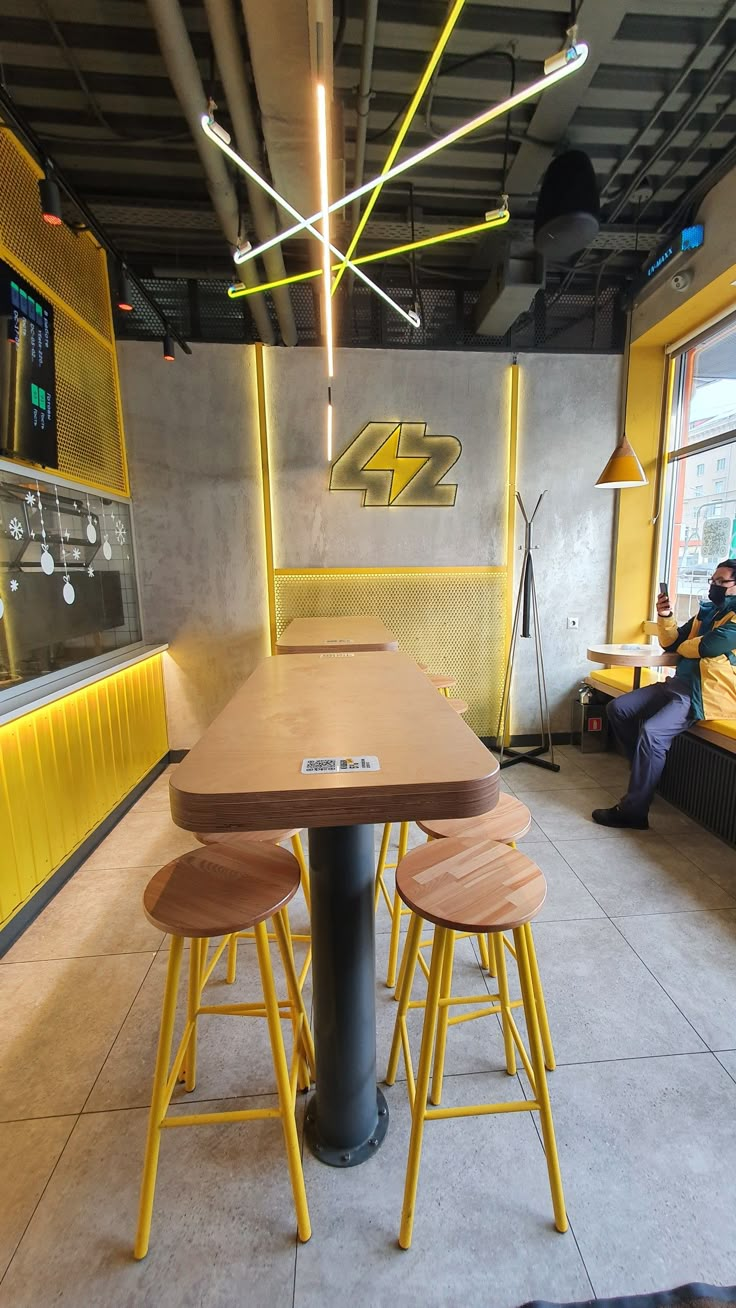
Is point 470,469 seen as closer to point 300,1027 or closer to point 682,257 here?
point 682,257

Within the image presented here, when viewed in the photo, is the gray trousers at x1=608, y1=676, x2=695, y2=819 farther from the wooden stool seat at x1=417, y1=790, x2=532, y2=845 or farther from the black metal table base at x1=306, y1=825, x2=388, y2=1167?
the black metal table base at x1=306, y1=825, x2=388, y2=1167

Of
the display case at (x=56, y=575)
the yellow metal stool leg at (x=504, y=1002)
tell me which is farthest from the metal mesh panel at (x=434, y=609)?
the yellow metal stool leg at (x=504, y=1002)

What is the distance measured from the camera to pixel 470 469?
4.07 m

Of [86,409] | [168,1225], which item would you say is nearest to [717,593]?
[168,1225]

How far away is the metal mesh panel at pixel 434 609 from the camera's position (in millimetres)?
4090

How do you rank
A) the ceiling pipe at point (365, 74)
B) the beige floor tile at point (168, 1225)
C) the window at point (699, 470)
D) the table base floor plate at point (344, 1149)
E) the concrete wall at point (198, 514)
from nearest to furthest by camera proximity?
the beige floor tile at point (168, 1225), the table base floor plate at point (344, 1149), the ceiling pipe at point (365, 74), the window at point (699, 470), the concrete wall at point (198, 514)

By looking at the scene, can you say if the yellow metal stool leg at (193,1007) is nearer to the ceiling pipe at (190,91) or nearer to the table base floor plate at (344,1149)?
the table base floor plate at (344,1149)

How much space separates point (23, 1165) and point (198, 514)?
353 cm

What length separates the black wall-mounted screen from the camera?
92.3 inches

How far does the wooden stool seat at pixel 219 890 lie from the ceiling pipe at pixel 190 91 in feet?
8.78

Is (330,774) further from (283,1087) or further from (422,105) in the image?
(422,105)

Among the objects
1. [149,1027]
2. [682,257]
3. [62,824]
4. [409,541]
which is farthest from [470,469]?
[149,1027]

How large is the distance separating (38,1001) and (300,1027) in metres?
1.10

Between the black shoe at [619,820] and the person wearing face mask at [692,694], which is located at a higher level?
the person wearing face mask at [692,694]
